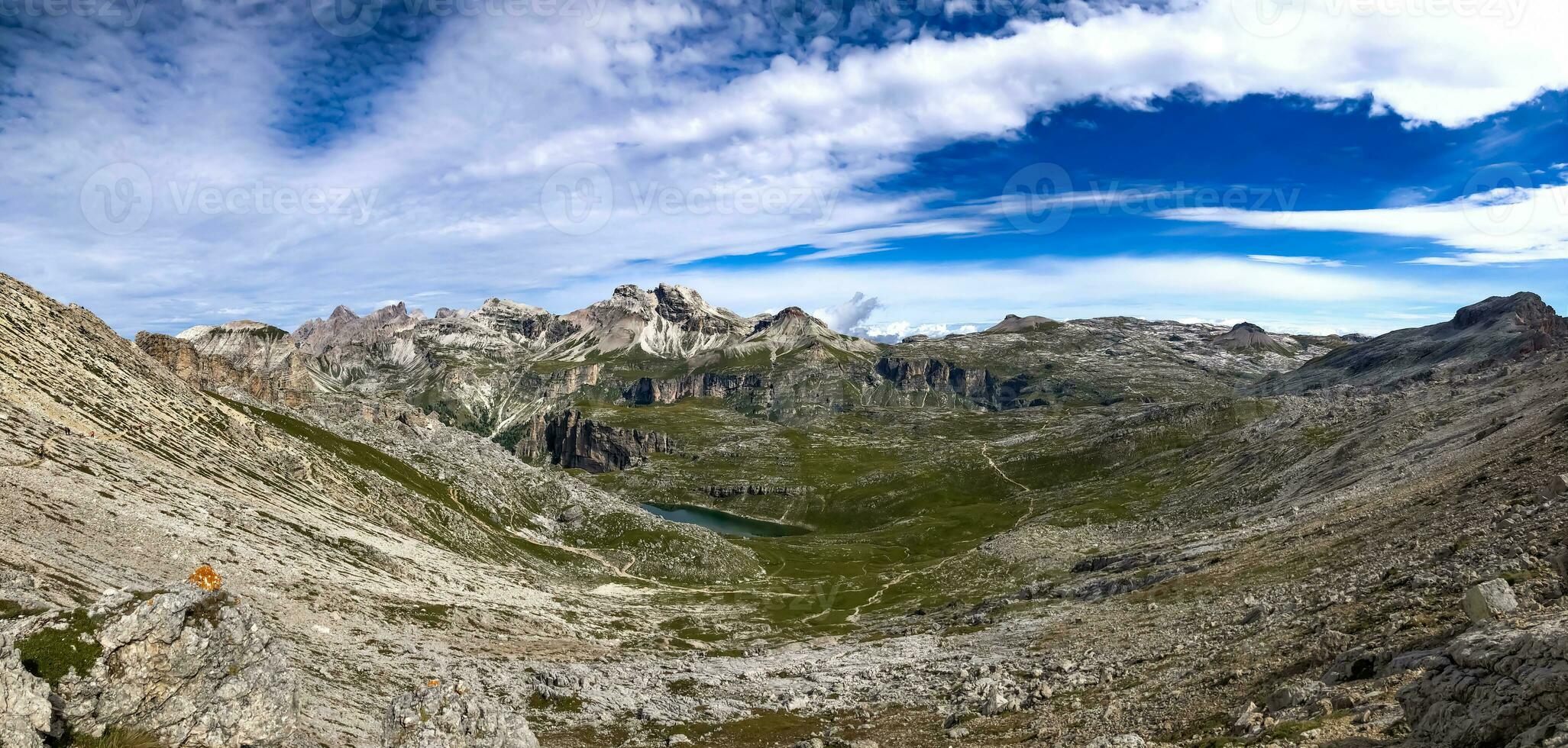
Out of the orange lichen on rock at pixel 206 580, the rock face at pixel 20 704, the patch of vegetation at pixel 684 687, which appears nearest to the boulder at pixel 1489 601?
the rock face at pixel 20 704

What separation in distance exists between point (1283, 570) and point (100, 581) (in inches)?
3642

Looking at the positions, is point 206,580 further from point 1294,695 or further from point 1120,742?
point 1294,695

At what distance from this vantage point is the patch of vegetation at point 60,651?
797 inches

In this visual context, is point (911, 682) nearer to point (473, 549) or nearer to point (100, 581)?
point (100, 581)

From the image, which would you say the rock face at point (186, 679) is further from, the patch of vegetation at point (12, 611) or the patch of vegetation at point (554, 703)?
the patch of vegetation at point (554, 703)

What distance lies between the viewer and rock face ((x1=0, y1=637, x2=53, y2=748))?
1828 centimetres

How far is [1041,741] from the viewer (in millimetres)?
37094

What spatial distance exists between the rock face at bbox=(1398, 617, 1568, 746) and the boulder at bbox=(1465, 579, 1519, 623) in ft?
31.1

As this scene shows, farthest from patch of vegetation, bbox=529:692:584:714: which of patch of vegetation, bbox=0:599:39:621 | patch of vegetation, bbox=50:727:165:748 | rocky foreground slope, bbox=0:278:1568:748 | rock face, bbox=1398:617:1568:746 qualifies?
rock face, bbox=1398:617:1568:746

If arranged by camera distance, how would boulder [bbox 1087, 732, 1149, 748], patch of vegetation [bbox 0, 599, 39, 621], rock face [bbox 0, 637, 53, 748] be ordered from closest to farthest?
rock face [bbox 0, 637, 53, 748] → patch of vegetation [bbox 0, 599, 39, 621] → boulder [bbox 1087, 732, 1149, 748]

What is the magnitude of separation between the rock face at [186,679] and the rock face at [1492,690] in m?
35.5

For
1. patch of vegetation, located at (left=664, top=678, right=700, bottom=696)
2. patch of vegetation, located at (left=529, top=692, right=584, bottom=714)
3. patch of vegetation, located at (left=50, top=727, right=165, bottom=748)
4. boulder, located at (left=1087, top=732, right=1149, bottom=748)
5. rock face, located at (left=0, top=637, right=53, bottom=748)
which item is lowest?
patch of vegetation, located at (left=664, top=678, right=700, bottom=696)

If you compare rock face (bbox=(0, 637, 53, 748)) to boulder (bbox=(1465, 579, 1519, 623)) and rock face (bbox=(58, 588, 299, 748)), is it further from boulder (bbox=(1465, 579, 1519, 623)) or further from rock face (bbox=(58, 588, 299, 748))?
boulder (bbox=(1465, 579, 1519, 623))

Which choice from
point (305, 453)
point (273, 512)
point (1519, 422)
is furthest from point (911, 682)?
point (305, 453)
